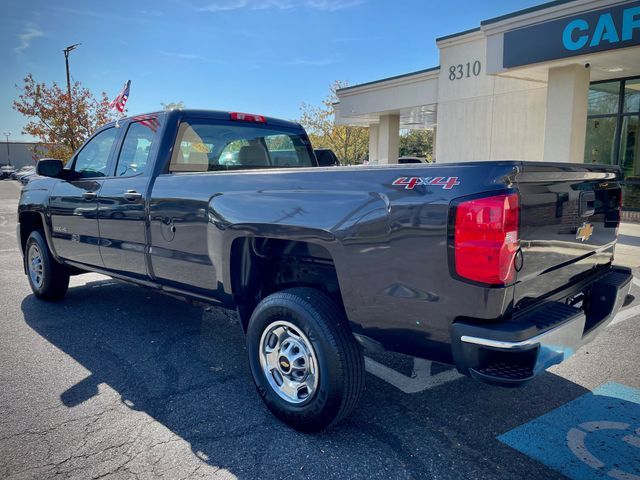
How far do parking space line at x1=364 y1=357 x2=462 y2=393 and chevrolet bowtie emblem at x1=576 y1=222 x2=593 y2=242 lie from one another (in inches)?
54.6

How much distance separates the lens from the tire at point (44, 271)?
17.8 ft

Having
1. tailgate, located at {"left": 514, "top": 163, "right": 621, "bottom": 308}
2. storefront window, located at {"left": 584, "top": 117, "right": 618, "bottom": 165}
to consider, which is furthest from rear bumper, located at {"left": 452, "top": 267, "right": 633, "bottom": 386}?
storefront window, located at {"left": 584, "top": 117, "right": 618, "bottom": 165}

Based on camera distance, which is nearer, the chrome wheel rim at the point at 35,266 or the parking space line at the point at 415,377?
the parking space line at the point at 415,377

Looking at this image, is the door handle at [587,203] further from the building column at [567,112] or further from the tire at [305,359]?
the building column at [567,112]

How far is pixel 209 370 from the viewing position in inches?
147

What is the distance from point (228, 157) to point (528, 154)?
13613 millimetres

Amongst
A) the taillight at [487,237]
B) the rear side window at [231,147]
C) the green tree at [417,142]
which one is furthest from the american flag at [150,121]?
the green tree at [417,142]

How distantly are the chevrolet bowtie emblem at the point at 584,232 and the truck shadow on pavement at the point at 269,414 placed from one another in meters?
1.13

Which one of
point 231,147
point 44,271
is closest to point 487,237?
point 231,147

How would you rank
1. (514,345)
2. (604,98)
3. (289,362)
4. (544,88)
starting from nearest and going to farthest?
1. (514,345)
2. (289,362)
3. (604,98)
4. (544,88)

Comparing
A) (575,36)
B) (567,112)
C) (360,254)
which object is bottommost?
(360,254)

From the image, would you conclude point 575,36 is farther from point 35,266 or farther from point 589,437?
point 35,266

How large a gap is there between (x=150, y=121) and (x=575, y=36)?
10.1 metres

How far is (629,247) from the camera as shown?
8844mm
